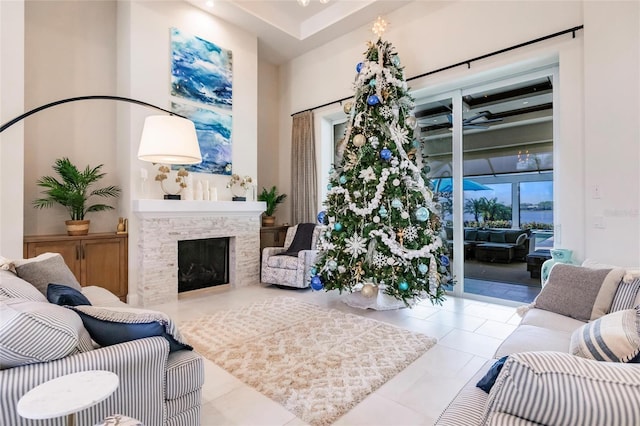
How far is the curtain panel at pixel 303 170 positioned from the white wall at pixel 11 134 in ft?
12.3

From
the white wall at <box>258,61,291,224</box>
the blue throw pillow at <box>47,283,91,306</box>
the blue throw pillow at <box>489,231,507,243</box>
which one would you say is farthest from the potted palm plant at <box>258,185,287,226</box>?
the blue throw pillow at <box>47,283,91,306</box>

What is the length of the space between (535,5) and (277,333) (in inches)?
176

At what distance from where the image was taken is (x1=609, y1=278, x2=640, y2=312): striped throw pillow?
2047 millimetres

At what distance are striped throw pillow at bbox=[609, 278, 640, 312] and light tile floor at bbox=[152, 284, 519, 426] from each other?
0.96m

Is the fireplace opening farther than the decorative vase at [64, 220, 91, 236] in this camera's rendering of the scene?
Yes

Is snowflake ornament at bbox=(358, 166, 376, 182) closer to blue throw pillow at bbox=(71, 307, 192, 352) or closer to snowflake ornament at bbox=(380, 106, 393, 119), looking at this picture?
→ snowflake ornament at bbox=(380, 106, 393, 119)

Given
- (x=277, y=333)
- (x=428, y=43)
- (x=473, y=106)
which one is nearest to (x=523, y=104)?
(x=473, y=106)

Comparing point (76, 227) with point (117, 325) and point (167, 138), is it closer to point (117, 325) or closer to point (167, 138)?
point (167, 138)

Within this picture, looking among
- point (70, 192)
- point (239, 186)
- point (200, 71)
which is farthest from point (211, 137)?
point (70, 192)

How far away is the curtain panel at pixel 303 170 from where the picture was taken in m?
5.77

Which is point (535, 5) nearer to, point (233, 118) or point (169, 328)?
point (233, 118)

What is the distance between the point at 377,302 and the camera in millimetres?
3818

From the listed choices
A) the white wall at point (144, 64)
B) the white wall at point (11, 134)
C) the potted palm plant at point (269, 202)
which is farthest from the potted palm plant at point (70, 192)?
the potted palm plant at point (269, 202)

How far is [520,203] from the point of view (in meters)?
4.09
